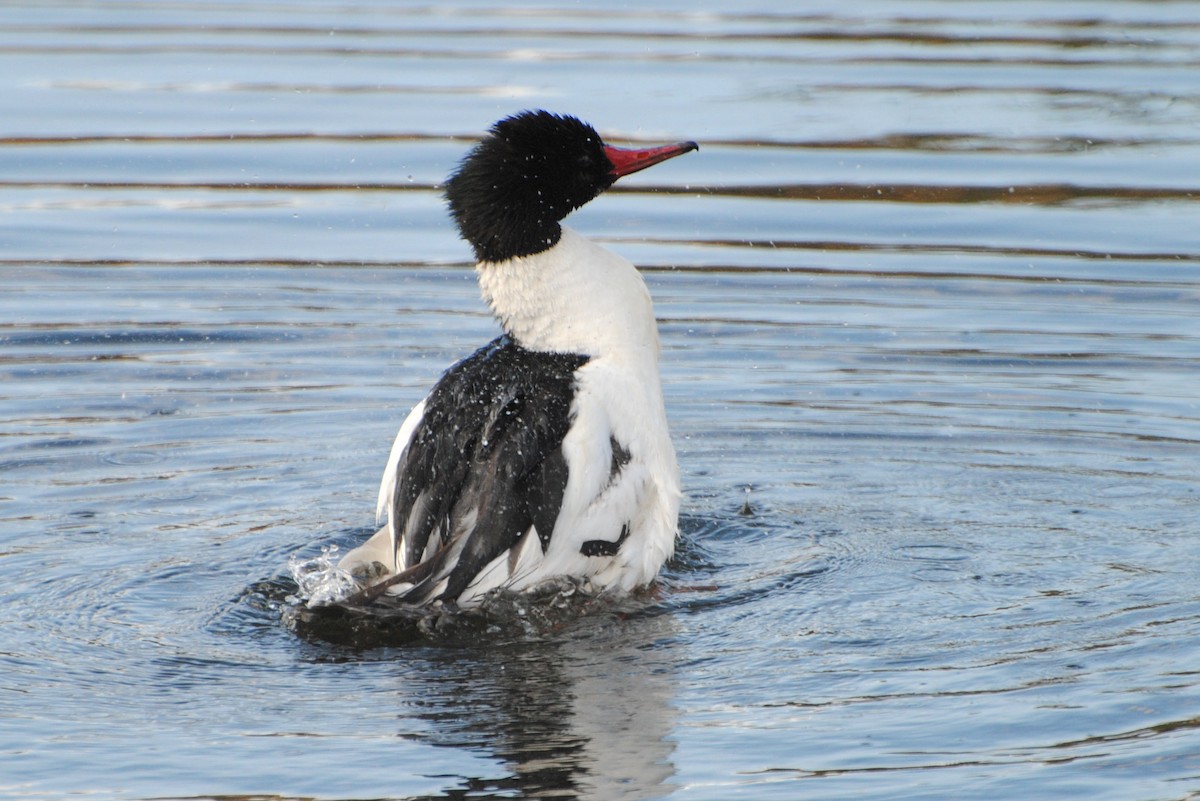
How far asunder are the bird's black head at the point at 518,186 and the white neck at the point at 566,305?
0.06m

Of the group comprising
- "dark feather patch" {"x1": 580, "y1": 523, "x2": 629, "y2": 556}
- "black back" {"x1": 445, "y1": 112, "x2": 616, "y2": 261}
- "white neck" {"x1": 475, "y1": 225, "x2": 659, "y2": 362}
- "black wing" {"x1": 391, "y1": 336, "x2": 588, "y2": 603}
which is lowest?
"dark feather patch" {"x1": 580, "y1": 523, "x2": 629, "y2": 556}

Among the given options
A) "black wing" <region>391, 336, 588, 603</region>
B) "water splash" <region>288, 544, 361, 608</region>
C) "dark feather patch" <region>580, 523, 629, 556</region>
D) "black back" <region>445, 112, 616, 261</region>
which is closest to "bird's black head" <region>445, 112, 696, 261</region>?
"black back" <region>445, 112, 616, 261</region>

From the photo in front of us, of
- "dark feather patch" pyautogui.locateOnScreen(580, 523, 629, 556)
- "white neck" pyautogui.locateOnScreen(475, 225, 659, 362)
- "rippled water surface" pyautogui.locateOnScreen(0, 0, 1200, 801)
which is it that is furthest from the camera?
"white neck" pyautogui.locateOnScreen(475, 225, 659, 362)

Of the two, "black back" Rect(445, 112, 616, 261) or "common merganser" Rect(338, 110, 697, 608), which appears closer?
"common merganser" Rect(338, 110, 697, 608)

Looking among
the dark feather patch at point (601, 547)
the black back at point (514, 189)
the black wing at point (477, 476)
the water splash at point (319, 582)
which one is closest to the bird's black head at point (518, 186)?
the black back at point (514, 189)

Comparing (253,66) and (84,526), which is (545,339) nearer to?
(84,526)

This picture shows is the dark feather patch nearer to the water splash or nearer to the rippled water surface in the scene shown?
the rippled water surface

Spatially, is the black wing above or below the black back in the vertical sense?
below

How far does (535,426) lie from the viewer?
20.6 ft

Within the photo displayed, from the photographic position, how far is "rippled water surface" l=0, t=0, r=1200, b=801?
17.1 ft

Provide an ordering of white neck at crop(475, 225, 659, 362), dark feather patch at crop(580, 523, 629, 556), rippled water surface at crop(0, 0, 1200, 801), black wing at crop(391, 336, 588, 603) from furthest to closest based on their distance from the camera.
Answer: white neck at crop(475, 225, 659, 362), dark feather patch at crop(580, 523, 629, 556), black wing at crop(391, 336, 588, 603), rippled water surface at crop(0, 0, 1200, 801)

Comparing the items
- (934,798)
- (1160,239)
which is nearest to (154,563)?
(934,798)

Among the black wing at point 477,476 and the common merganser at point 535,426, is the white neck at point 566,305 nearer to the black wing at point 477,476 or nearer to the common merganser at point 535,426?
the common merganser at point 535,426

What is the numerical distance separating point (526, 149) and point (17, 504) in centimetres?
241
